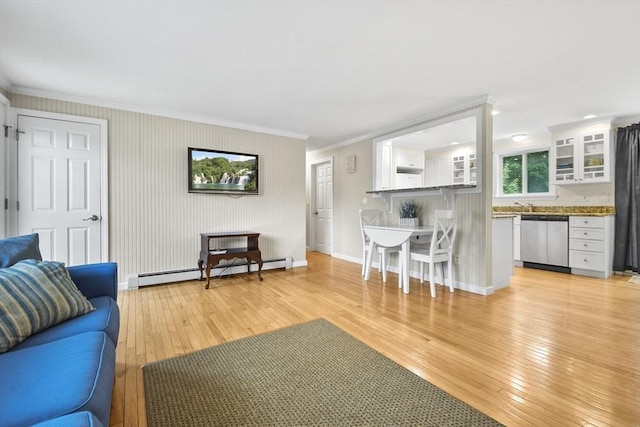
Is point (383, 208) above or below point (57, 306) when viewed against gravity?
above

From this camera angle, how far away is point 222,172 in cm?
411

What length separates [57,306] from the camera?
1.38m

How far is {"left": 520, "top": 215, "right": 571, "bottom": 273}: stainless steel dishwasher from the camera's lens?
4258mm

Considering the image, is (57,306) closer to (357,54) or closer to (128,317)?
(128,317)

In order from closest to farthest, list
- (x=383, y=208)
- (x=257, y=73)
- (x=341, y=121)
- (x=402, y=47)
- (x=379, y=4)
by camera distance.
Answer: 1. (x=379, y=4)
2. (x=402, y=47)
3. (x=257, y=73)
4. (x=341, y=121)
5. (x=383, y=208)

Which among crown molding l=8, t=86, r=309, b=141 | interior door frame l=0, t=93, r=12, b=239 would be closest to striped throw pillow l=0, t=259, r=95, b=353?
interior door frame l=0, t=93, r=12, b=239

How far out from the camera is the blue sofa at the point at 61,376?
31.4 inches

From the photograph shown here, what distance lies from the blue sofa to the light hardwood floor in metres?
0.45

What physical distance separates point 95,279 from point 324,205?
4694 millimetres

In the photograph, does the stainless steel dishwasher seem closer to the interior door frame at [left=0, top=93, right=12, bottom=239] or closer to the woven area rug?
the woven area rug

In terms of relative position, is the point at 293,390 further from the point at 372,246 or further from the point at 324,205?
the point at 324,205

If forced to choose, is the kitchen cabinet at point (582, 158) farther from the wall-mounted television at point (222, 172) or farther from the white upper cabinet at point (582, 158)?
the wall-mounted television at point (222, 172)

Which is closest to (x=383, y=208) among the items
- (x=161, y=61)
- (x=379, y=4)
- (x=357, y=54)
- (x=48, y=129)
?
(x=357, y=54)

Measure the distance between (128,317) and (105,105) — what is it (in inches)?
98.7
